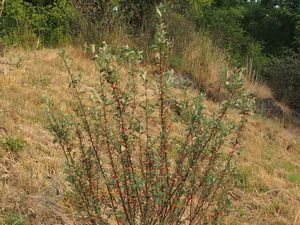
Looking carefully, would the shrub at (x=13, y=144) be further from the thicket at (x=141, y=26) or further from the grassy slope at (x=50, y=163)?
the thicket at (x=141, y=26)

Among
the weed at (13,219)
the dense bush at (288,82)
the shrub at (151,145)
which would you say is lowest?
the dense bush at (288,82)

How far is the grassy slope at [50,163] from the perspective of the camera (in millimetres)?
4094

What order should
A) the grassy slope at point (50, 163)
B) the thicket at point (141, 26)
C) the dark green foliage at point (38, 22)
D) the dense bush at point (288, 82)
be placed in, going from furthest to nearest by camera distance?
the dense bush at point (288, 82) < the dark green foliage at point (38, 22) < the thicket at point (141, 26) < the grassy slope at point (50, 163)

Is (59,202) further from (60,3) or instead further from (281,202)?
(60,3)

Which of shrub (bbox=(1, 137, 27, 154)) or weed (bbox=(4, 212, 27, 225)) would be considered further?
shrub (bbox=(1, 137, 27, 154))

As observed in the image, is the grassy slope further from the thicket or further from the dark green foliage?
the dark green foliage

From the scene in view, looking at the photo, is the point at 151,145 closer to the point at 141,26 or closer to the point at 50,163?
the point at 50,163

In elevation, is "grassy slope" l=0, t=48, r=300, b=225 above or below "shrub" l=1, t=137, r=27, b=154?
below

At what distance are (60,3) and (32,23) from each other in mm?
974

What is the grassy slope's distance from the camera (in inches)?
161

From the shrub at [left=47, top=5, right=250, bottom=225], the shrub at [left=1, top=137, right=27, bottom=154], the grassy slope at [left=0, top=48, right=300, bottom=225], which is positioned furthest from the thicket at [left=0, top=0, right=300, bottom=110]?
the shrub at [left=47, top=5, right=250, bottom=225]

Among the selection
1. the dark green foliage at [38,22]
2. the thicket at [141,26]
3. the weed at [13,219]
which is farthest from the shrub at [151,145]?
the dark green foliage at [38,22]

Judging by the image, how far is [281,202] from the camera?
20.7ft

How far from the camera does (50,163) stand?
4910mm
